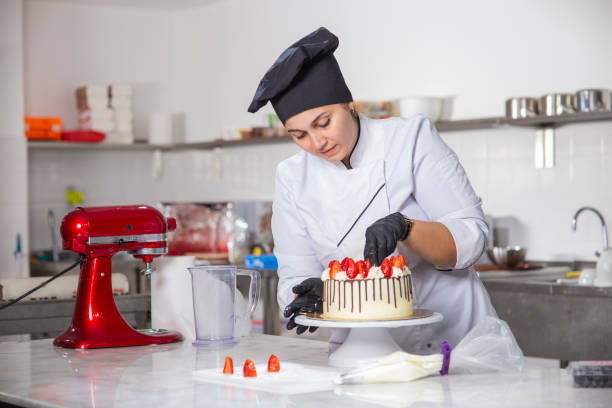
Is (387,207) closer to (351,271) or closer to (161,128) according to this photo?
(351,271)

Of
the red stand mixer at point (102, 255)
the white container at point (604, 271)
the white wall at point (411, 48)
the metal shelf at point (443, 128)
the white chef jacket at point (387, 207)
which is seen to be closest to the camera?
the white chef jacket at point (387, 207)

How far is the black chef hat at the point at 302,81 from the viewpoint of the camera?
6.45 feet

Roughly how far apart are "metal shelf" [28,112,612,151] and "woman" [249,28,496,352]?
8.03ft

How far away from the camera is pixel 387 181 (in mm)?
2121

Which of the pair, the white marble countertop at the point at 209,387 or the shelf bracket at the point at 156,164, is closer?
the white marble countertop at the point at 209,387

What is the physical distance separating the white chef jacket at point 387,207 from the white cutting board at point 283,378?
0.33 meters

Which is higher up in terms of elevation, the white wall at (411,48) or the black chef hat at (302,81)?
the white wall at (411,48)

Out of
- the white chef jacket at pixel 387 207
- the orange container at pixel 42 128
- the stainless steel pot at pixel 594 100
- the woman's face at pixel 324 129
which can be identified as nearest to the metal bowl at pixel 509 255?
the stainless steel pot at pixel 594 100

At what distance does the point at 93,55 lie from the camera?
670cm

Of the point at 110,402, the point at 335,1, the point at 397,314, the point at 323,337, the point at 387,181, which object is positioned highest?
the point at 335,1

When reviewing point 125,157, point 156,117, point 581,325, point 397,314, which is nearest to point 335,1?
point 156,117

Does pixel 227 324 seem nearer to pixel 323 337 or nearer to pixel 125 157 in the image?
pixel 323 337

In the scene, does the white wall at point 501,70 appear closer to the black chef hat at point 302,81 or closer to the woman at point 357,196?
the woman at point 357,196

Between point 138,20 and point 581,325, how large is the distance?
4443 mm
